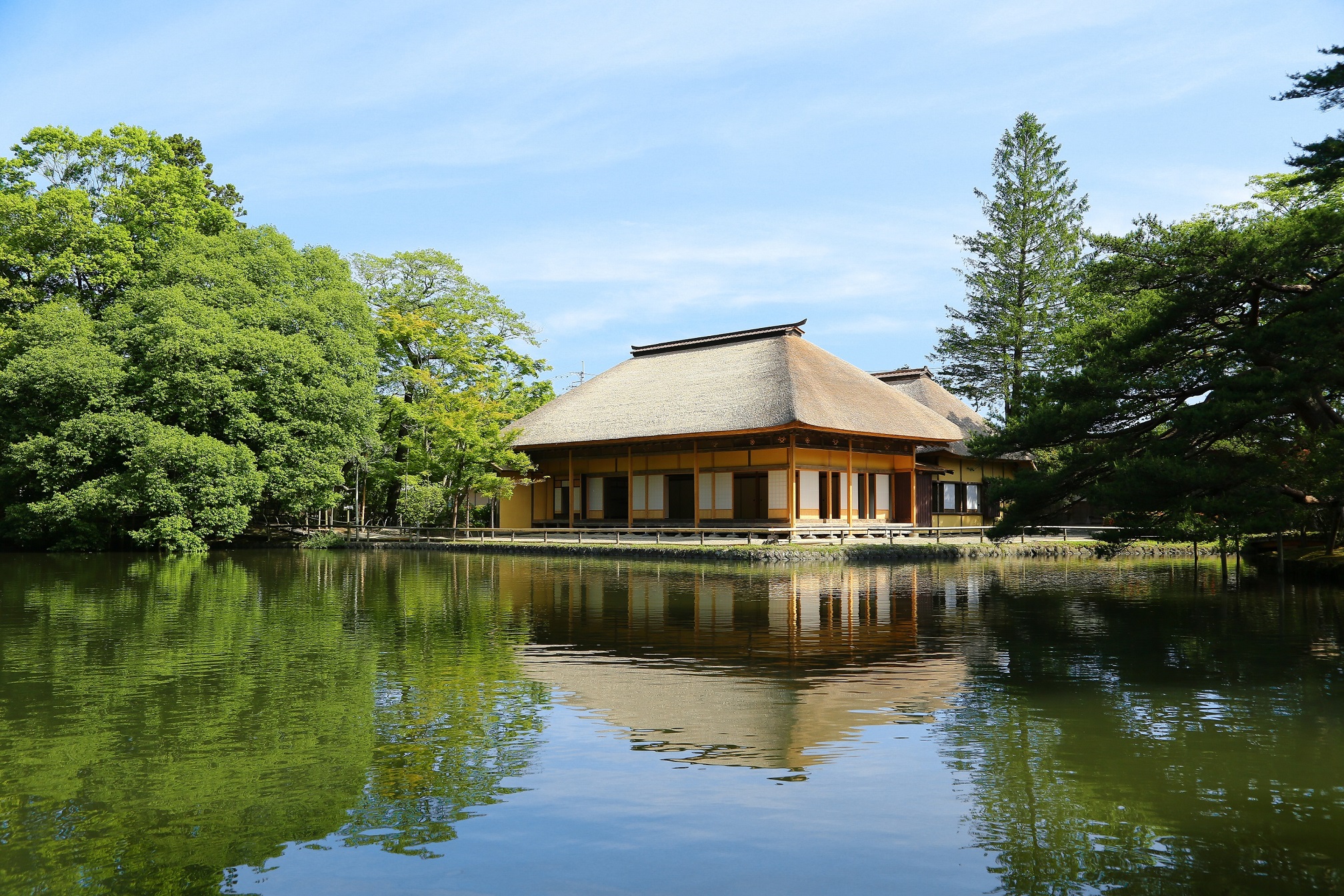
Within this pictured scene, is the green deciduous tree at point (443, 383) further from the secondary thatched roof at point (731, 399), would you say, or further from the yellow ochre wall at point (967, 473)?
the yellow ochre wall at point (967, 473)

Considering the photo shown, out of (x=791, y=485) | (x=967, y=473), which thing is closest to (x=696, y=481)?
(x=791, y=485)

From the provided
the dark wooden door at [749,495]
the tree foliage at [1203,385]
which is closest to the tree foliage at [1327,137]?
the tree foliage at [1203,385]

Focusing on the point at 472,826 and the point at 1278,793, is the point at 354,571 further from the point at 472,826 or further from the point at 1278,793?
the point at 1278,793

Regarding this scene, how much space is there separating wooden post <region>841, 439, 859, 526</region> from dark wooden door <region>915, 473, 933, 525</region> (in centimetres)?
405

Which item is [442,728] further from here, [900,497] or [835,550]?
[900,497]

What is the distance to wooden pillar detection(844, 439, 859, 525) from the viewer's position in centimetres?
3134

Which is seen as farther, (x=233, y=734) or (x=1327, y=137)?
(x=1327, y=137)

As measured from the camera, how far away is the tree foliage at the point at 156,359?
29.7m

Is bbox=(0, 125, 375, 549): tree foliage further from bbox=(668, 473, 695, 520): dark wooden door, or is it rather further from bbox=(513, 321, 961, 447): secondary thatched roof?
bbox=(668, 473, 695, 520): dark wooden door

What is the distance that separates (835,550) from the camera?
25.8 m

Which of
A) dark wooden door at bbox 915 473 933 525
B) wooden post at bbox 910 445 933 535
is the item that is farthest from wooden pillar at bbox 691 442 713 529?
dark wooden door at bbox 915 473 933 525

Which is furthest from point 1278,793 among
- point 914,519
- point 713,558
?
point 914,519

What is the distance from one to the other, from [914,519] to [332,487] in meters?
20.6

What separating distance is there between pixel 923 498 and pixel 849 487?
5.64m
